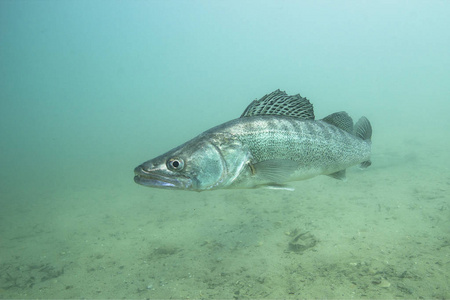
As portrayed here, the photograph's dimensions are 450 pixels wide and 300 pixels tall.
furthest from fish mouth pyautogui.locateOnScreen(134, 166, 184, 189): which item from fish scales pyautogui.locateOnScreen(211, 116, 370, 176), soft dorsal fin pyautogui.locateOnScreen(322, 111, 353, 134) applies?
soft dorsal fin pyautogui.locateOnScreen(322, 111, 353, 134)

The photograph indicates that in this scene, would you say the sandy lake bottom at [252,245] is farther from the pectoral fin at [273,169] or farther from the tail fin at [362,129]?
the tail fin at [362,129]

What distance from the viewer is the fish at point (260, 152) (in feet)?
9.95

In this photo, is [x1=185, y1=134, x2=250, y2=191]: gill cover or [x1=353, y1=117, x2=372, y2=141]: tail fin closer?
[x1=185, y1=134, x2=250, y2=191]: gill cover

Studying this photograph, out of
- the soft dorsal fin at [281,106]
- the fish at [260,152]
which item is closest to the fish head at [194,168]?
the fish at [260,152]

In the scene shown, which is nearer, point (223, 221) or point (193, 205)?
point (223, 221)

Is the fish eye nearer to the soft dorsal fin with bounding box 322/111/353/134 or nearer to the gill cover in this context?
the gill cover

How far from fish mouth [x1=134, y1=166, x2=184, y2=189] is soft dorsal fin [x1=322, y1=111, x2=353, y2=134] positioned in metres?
2.76

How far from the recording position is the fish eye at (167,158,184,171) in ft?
9.88

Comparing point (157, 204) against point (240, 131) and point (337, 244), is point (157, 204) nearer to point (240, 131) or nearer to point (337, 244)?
point (337, 244)

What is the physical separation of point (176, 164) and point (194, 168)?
0.71 feet

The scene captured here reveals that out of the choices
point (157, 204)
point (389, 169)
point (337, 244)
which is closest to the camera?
point (337, 244)

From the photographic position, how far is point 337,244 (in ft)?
16.4

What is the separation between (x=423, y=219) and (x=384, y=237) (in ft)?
4.80

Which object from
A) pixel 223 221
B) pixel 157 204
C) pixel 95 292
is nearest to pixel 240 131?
pixel 95 292
